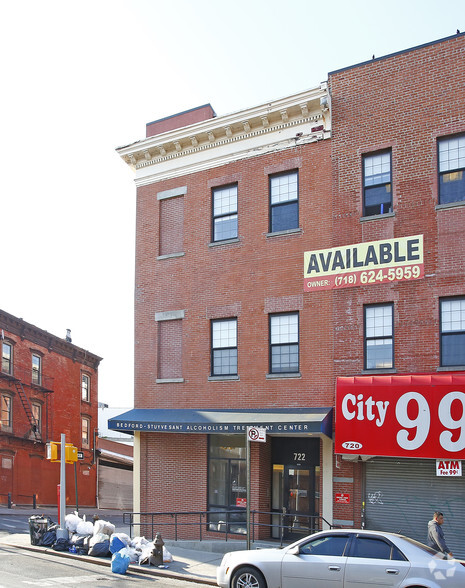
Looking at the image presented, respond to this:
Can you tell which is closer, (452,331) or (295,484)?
(452,331)

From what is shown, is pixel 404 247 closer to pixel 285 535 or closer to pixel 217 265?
pixel 217 265

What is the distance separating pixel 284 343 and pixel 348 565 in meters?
8.83

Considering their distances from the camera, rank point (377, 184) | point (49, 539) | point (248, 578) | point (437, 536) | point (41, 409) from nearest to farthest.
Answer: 1. point (248, 578)
2. point (437, 536)
3. point (377, 184)
4. point (49, 539)
5. point (41, 409)

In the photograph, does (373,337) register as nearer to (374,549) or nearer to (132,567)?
(374,549)

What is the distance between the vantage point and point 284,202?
20.4 meters

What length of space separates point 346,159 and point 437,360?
20.0ft

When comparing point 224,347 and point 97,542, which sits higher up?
point 224,347

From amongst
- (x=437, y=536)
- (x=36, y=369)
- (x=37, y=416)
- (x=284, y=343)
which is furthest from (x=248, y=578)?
(x=36, y=369)

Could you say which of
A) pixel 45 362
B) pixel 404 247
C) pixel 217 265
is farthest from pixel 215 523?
pixel 45 362

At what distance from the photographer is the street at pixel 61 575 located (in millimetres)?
14031

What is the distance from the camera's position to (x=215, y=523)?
65.9 feet

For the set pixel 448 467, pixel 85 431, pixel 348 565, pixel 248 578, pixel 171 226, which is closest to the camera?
pixel 348 565

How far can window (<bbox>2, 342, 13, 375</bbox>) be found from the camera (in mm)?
39906

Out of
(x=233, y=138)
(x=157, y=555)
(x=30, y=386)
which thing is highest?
(x=233, y=138)
